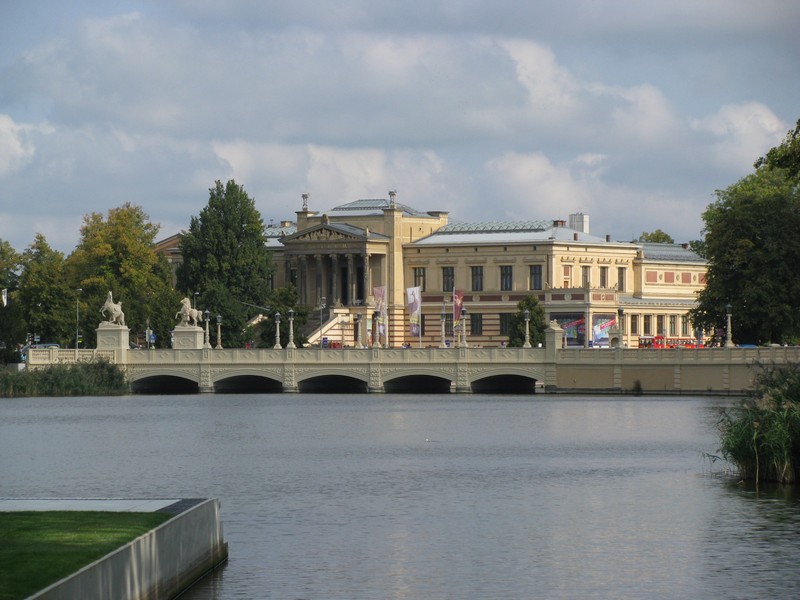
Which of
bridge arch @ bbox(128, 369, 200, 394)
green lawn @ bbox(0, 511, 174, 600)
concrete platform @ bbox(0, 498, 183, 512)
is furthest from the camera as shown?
bridge arch @ bbox(128, 369, 200, 394)

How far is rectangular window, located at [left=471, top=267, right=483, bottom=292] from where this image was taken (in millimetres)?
155125

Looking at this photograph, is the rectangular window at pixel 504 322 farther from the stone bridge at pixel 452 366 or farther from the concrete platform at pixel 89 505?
the concrete platform at pixel 89 505

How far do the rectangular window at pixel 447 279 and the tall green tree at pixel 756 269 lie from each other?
46.2 metres

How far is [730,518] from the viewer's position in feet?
131

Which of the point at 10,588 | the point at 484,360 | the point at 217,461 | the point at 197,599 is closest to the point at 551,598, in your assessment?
the point at 197,599

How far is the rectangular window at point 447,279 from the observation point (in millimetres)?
156625

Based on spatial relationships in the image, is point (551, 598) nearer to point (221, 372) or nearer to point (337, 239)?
point (221, 372)

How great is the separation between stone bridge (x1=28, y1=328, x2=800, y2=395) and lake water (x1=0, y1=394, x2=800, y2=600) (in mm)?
20344

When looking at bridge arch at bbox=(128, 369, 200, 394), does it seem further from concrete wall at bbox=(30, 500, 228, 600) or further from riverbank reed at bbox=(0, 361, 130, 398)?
concrete wall at bbox=(30, 500, 228, 600)

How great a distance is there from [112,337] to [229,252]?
26330 millimetres

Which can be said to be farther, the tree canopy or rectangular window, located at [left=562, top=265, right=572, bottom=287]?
rectangular window, located at [left=562, top=265, right=572, bottom=287]

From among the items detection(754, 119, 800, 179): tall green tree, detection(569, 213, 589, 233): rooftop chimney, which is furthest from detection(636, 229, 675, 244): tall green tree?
detection(754, 119, 800, 179): tall green tree

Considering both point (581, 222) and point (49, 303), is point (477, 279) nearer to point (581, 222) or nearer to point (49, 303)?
point (581, 222)

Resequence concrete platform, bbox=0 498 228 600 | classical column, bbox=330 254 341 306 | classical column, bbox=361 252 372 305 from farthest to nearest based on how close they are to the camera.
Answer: classical column, bbox=330 254 341 306, classical column, bbox=361 252 372 305, concrete platform, bbox=0 498 228 600
